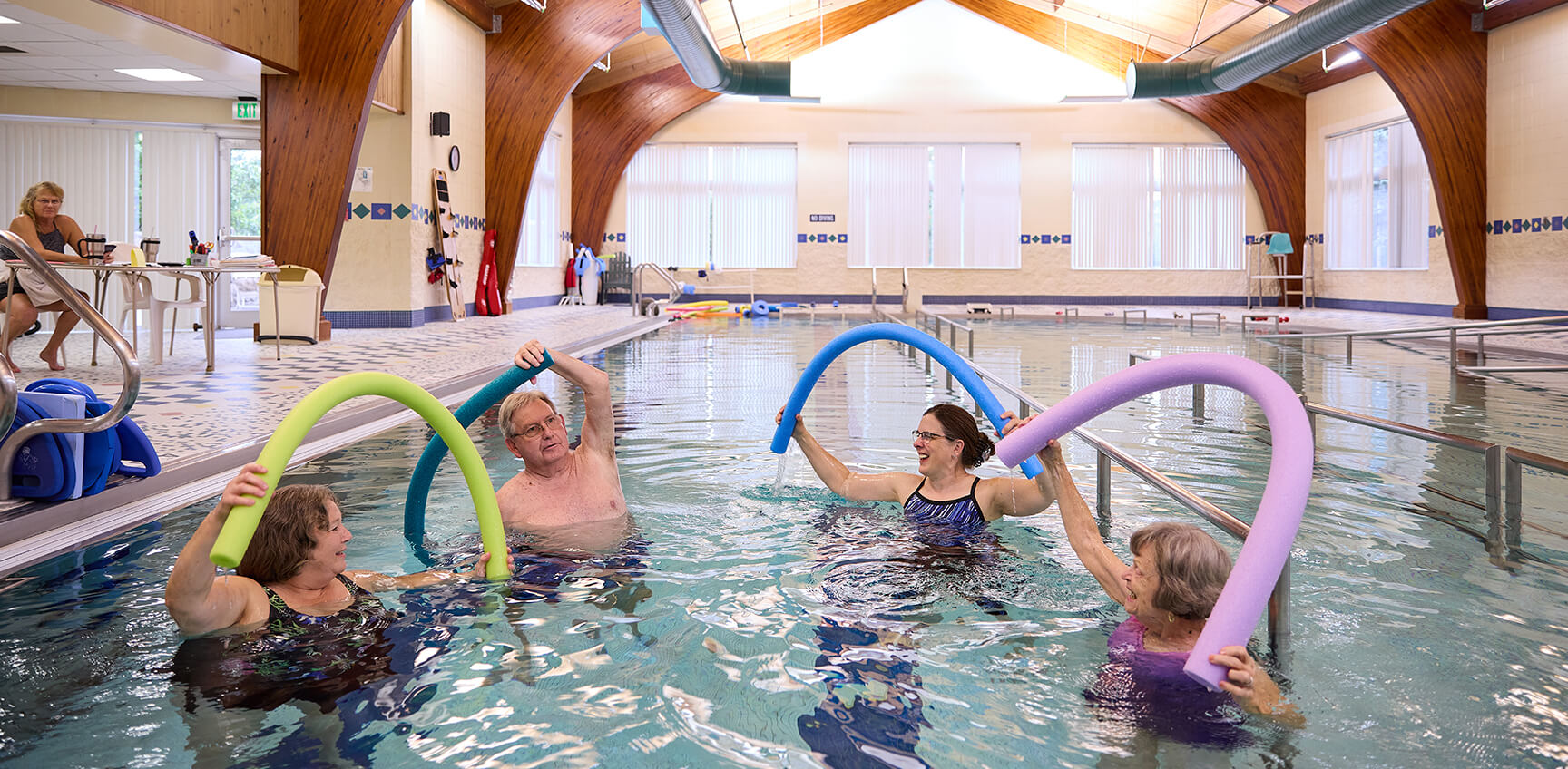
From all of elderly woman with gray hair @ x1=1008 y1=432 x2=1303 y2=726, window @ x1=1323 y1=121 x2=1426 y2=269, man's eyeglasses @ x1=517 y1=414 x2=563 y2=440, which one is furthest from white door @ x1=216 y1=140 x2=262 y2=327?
window @ x1=1323 y1=121 x2=1426 y2=269

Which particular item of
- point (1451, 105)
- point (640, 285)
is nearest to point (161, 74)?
point (640, 285)

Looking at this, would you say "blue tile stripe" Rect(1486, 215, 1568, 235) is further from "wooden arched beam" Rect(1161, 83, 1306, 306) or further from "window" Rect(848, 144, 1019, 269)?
"window" Rect(848, 144, 1019, 269)

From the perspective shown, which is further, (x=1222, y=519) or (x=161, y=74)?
(x=161, y=74)

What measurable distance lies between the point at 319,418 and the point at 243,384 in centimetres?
470

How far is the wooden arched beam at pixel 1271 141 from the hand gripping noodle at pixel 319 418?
70.1 feet

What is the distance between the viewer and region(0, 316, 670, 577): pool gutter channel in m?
3.22

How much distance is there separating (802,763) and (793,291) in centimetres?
2234

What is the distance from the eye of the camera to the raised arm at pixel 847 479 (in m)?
4.14

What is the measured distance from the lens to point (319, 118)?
35.2 feet

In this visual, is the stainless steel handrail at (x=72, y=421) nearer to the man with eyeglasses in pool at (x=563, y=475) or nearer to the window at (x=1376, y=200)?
the man with eyeglasses in pool at (x=563, y=475)

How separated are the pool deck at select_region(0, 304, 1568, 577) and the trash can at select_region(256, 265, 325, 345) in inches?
6.2

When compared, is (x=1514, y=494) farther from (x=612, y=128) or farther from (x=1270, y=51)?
(x=612, y=128)

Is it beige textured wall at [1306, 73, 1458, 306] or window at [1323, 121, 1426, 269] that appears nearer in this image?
beige textured wall at [1306, 73, 1458, 306]

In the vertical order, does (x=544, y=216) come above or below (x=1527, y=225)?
above
